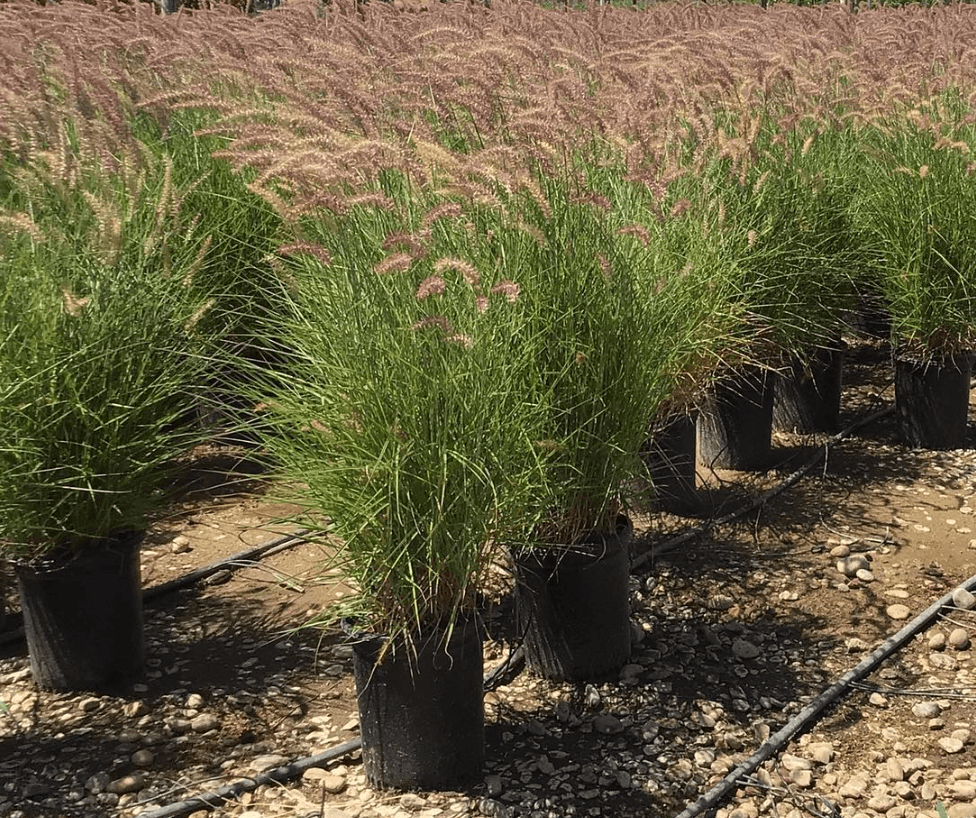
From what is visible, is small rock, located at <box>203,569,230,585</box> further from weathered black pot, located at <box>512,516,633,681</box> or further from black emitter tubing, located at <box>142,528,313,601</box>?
weathered black pot, located at <box>512,516,633,681</box>

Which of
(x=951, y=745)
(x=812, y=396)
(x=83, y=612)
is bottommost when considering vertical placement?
(x=951, y=745)

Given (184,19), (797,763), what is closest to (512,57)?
(797,763)

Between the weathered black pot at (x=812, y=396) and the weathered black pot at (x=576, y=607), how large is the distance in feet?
6.32

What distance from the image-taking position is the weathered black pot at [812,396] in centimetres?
459

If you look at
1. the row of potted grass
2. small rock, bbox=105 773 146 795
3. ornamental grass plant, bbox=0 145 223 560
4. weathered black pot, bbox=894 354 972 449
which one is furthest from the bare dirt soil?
weathered black pot, bbox=894 354 972 449

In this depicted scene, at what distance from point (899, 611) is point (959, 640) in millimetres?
218

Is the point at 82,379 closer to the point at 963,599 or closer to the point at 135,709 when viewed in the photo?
the point at 135,709

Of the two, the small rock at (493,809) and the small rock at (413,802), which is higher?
the small rock at (413,802)

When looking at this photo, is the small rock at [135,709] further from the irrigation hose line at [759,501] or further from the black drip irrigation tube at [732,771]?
the irrigation hose line at [759,501]

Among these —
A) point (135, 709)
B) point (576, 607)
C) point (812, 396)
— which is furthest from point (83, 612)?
point (812, 396)

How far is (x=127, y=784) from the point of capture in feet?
8.31

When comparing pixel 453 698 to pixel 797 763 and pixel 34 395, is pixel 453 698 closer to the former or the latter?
pixel 797 763

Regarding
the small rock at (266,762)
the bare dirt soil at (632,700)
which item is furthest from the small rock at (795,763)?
the small rock at (266,762)

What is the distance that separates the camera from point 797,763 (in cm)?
259
